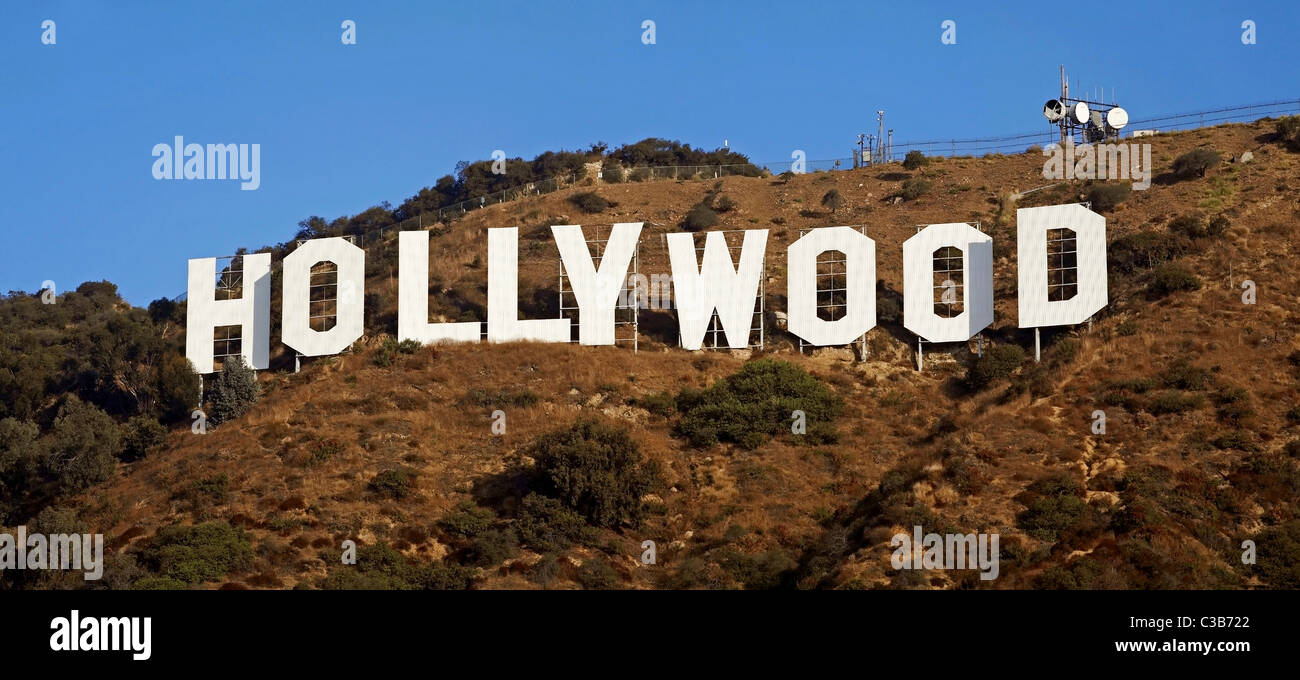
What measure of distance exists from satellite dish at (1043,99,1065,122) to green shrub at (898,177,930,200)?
6628 mm

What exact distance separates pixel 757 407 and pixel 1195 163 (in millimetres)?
28867

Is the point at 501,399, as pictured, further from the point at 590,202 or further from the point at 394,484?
the point at 590,202

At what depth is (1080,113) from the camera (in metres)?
70.9

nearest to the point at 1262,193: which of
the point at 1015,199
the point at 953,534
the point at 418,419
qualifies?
the point at 1015,199

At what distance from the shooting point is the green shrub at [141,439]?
54.3 meters

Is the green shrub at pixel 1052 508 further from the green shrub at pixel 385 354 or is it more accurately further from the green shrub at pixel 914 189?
the green shrub at pixel 914 189

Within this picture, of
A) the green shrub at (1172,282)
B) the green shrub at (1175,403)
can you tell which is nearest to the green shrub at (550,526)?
the green shrub at (1175,403)

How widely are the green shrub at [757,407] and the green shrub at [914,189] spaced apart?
2236 centimetres

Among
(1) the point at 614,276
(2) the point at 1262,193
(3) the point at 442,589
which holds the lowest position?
(3) the point at 442,589

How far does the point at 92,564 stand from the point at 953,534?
2318 cm

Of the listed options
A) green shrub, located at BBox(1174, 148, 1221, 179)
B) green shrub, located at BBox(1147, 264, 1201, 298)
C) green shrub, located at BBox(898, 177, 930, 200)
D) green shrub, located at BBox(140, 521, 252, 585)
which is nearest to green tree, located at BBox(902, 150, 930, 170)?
green shrub, located at BBox(898, 177, 930, 200)

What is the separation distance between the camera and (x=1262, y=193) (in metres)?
64.4

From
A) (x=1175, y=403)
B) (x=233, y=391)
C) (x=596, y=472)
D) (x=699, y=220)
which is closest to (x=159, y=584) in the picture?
(x=596, y=472)

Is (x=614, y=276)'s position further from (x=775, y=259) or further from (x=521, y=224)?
(x=521, y=224)
